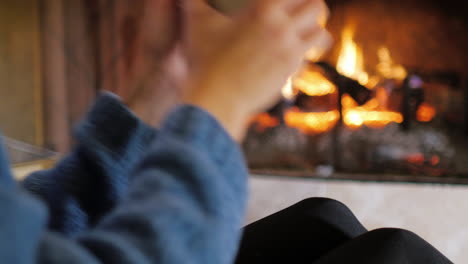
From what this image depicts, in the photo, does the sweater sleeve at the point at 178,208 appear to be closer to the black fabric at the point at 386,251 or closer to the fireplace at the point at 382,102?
the black fabric at the point at 386,251

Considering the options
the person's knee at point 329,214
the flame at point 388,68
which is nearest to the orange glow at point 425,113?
the flame at point 388,68

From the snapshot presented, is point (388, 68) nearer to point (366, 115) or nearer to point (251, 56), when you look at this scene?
point (366, 115)

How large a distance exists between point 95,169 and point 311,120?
135cm

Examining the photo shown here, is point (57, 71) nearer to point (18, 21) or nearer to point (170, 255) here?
point (18, 21)

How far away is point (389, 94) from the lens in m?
1.71

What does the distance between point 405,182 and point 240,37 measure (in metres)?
1.35

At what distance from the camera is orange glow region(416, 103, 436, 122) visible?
1.67 metres

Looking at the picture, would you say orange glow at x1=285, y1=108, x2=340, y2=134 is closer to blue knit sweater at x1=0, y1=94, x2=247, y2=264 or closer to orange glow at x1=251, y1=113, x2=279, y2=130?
orange glow at x1=251, y1=113, x2=279, y2=130

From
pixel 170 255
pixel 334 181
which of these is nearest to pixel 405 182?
pixel 334 181

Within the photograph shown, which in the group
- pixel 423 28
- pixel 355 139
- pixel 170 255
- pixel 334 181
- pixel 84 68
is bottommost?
pixel 334 181

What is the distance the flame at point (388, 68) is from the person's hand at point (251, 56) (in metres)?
1.39

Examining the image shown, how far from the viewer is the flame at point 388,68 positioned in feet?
5.49

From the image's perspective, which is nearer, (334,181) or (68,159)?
(68,159)

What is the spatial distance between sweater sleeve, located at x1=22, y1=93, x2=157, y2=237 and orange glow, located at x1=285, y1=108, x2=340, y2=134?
1.32 m
